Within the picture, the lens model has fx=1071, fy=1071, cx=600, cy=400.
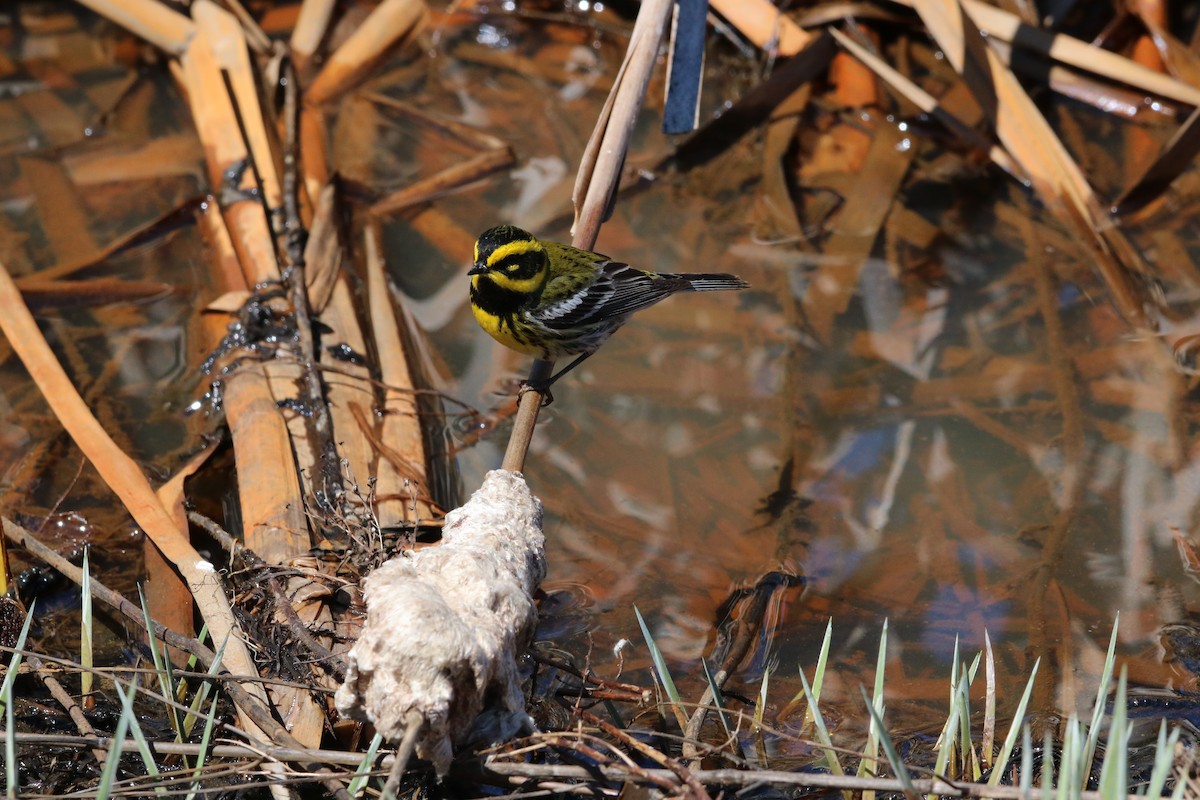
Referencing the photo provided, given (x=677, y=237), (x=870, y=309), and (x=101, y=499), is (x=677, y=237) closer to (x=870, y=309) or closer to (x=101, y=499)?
(x=870, y=309)

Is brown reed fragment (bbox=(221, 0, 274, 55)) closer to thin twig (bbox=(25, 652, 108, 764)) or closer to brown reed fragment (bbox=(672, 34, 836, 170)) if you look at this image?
brown reed fragment (bbox=(672, 34, 836, 170))

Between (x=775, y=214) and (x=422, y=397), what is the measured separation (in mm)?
2586

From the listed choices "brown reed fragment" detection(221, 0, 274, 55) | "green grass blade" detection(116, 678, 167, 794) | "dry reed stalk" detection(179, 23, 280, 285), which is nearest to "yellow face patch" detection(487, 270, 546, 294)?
"dry reed stalk" detection(179, 23, 280, 285)

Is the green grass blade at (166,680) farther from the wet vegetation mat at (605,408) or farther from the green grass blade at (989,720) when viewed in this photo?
the green grass blade at (989,720)

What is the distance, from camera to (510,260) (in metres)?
4.71

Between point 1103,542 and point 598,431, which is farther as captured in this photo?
point 598,431

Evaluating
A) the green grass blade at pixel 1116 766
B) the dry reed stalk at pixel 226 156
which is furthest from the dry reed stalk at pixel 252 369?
the green grass blade at pixel 1116 766

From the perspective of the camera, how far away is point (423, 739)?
287 cm

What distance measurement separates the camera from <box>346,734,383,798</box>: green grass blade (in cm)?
290

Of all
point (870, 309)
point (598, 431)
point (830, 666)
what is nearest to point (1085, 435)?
point (870, 309)

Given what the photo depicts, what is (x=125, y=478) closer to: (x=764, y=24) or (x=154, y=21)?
(x=154, y=21)

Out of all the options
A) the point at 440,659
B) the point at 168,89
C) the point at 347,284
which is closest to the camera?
the point at 440,659

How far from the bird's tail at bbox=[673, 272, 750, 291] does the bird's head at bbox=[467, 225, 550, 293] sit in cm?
74

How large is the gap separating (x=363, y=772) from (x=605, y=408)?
2.87 m
